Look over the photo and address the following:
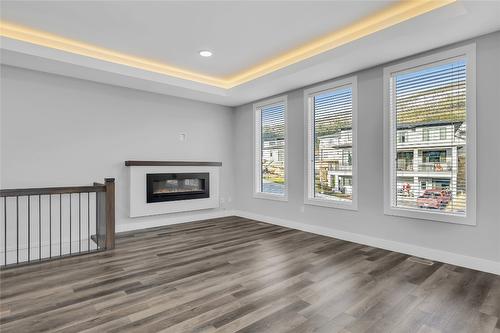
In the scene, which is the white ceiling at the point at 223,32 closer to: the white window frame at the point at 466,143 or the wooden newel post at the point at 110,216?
the white window frame at the point at 466,143

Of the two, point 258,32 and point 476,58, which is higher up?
point 258,32

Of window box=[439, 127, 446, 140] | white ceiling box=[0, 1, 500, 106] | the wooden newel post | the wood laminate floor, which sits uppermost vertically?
white ceiling box=[0, 1, 500, 106]

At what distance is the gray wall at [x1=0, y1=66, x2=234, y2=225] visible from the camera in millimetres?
4141

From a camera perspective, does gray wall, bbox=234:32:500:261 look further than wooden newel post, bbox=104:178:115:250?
No

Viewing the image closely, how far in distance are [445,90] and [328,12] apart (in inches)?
69.8

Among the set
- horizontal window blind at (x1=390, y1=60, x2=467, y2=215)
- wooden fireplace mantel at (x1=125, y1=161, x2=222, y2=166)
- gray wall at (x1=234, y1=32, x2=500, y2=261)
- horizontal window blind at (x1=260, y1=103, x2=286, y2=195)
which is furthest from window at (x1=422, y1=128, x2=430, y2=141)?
wooden fireplace mantel at (x1=125, y1=161, x2=222, y2=166)

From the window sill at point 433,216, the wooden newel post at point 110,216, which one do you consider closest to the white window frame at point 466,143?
the window sill at point 433,216

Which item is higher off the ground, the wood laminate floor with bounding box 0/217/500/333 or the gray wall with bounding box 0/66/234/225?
the gray wall with bounding box 0/66/234/225

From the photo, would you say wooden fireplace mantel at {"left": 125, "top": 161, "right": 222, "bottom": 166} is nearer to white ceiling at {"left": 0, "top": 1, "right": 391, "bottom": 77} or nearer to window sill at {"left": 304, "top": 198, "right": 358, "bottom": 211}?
white ceiling at {"left": 0, "top": 1, "right": 391, "bottom": 77}

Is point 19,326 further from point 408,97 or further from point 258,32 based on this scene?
point 408,97

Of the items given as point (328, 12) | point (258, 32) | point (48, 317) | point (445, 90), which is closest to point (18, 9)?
point (258, 32)

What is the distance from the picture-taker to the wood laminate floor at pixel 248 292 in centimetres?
216

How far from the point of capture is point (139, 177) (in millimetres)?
5238

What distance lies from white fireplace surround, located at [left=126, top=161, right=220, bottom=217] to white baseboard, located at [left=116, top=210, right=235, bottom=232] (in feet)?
0.55
